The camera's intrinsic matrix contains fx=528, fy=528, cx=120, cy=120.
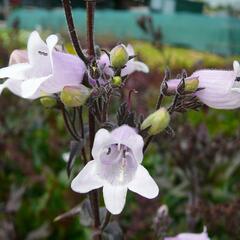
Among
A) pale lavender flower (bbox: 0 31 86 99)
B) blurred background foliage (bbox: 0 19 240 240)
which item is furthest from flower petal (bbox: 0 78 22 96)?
blurred background foliage (bbox: 0 19 240 240)

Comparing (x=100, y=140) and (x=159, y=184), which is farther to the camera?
(x=159, y=184)

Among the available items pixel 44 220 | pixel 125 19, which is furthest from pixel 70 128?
pixel 125 19

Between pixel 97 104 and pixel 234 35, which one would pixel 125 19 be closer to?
pixel 234 35

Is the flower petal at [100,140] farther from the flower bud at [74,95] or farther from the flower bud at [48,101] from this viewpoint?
the flower bud at [48,101]

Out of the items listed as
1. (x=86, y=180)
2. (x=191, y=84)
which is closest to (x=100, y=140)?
(x=86, y=180)

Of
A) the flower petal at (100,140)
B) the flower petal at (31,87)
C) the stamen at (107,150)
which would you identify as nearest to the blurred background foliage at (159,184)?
the stamen at (107,150)

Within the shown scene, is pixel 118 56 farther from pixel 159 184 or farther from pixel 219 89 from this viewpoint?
pixel 159 184
